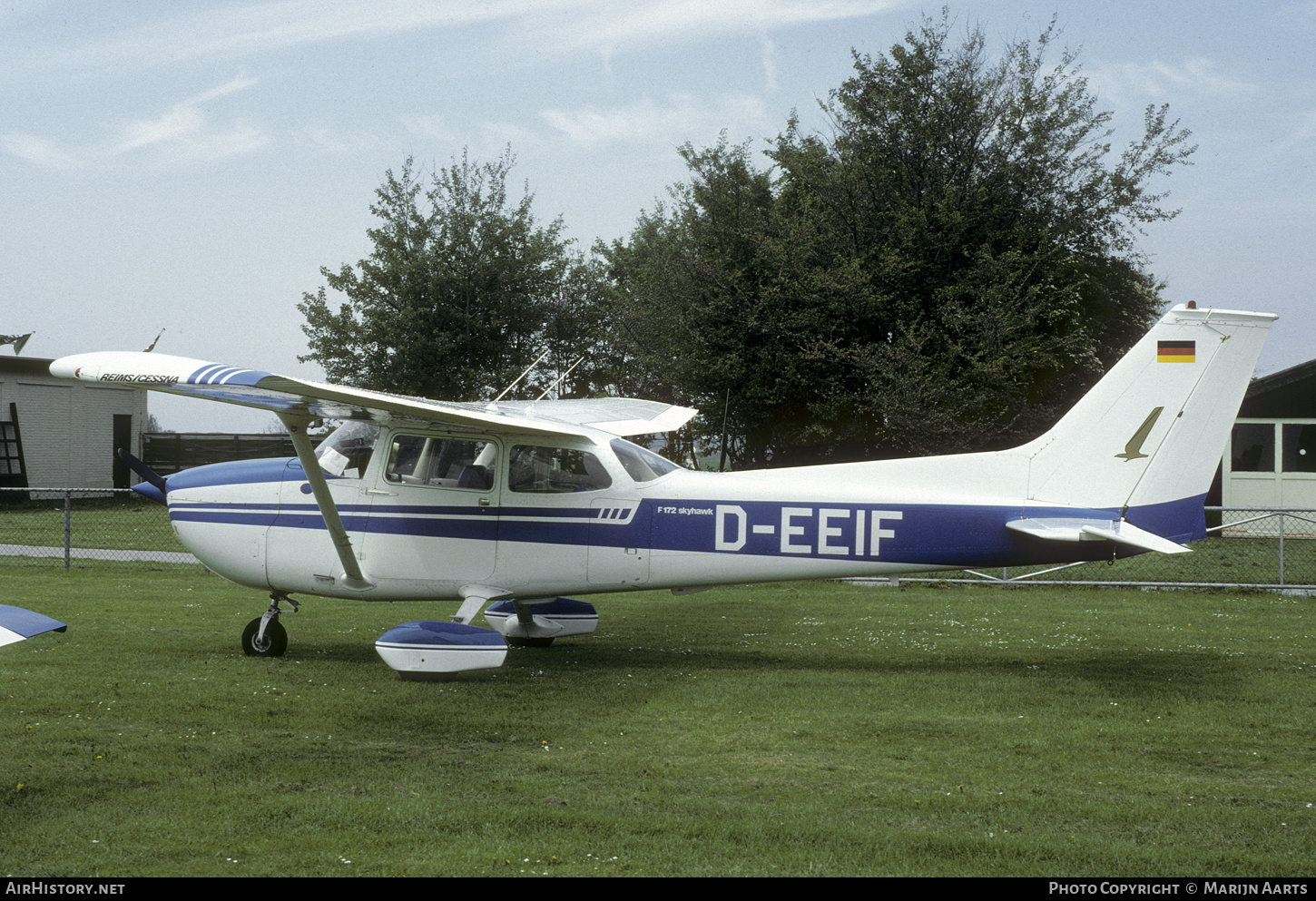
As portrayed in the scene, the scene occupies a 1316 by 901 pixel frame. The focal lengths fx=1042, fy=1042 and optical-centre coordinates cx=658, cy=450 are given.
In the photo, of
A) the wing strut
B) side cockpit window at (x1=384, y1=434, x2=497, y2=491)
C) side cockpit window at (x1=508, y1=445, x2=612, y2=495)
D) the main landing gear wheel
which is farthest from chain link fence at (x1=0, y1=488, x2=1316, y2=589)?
the wing strut

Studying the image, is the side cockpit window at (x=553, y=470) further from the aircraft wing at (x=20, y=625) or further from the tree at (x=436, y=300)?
the tree at (x=436, y=300)

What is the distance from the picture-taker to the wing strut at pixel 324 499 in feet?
26.3

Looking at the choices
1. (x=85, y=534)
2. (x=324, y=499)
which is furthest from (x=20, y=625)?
(x=85, y=534)

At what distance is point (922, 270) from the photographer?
22.8m

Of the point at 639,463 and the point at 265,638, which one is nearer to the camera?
the point at 639,463

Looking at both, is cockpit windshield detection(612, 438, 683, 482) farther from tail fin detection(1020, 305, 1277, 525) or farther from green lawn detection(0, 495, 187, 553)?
green lawn detection(0, 495, 187, 553)

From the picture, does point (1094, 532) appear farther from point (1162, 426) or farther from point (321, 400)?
point (321, 400)

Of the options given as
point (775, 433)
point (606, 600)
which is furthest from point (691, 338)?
point (606, 600)

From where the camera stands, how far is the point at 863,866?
418 cm

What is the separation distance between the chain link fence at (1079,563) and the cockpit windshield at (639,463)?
417 centimetres

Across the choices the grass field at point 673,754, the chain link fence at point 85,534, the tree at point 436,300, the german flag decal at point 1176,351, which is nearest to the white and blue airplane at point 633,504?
the german flag decal at point 1176,351

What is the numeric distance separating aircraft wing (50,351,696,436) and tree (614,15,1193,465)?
10416mm

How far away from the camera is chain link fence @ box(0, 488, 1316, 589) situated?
1488 cm

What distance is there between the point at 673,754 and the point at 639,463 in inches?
127
